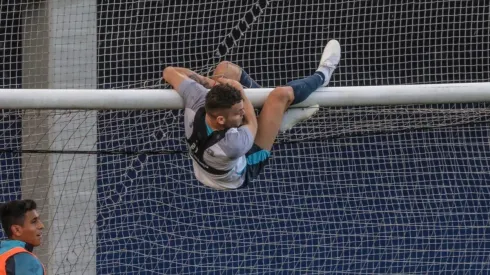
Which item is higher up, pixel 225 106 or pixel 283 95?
pixel 283 95

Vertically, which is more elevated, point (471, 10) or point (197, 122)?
point (471, 10)

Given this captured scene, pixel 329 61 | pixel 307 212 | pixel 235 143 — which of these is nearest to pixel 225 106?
pixel 235 143

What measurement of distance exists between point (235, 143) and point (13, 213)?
1.18 meters

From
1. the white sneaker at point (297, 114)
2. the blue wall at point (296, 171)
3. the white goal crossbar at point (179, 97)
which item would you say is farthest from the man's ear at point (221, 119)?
the blue wall at point (296, 171)

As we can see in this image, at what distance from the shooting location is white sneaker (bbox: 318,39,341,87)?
19.0 feet

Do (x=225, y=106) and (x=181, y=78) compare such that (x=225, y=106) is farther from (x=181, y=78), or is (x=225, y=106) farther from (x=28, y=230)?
(x=28, y=230)

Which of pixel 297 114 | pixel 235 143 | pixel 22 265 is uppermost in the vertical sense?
pixel 297 114

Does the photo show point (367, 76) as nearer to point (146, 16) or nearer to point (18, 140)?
point (146, 16)

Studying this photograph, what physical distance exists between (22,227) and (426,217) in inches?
153

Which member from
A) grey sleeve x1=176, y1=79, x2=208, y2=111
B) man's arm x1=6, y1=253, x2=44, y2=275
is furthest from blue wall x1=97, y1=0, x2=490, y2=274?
man's arm x1=6, y1=253, x2=44, y2=275

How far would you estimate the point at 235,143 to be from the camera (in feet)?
17.5

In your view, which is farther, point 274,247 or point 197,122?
→ point 274,247

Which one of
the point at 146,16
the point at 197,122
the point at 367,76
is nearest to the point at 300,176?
the point at 367,76

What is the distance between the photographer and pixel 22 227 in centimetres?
543
